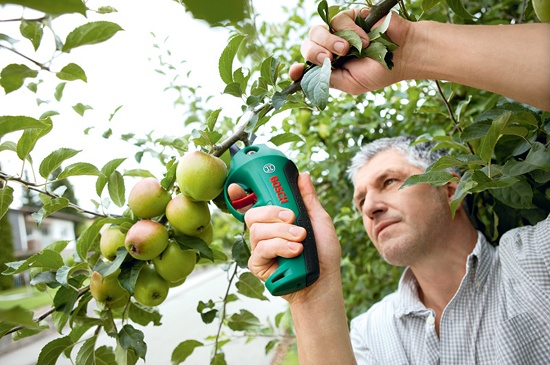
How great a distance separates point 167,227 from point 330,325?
376 millimetres

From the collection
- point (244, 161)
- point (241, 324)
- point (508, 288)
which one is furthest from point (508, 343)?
point (244, 161)

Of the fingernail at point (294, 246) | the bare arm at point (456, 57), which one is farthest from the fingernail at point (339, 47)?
the fingernail at point (294, 246)

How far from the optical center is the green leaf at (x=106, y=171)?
851mm

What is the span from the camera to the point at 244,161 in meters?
0.77

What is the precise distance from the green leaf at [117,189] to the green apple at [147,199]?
84 mm

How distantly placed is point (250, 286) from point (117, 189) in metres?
0.41

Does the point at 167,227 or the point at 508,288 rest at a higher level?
the point at 167,227

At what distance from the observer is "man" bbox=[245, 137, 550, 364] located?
31.8 inches

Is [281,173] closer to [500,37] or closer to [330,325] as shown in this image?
[330,325]

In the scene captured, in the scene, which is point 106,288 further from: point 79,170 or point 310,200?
point 310,200

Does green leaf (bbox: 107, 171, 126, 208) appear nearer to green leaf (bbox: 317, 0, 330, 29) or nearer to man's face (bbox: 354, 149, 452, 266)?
green leaf (bbox: 317, 0, 330, 29)

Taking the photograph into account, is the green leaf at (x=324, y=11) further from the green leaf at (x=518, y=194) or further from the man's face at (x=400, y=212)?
the man's face at (x=400, y=212)

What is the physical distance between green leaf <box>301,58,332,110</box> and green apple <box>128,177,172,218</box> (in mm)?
352

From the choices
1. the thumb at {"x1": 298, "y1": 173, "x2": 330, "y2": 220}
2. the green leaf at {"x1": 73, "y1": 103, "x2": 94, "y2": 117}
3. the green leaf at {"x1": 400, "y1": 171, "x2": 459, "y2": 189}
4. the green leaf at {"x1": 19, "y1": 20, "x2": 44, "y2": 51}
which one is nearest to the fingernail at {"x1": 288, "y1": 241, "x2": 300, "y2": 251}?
the thumb at {"x1": 298, "y1": 173, "x2": 330, "y2": 220}
